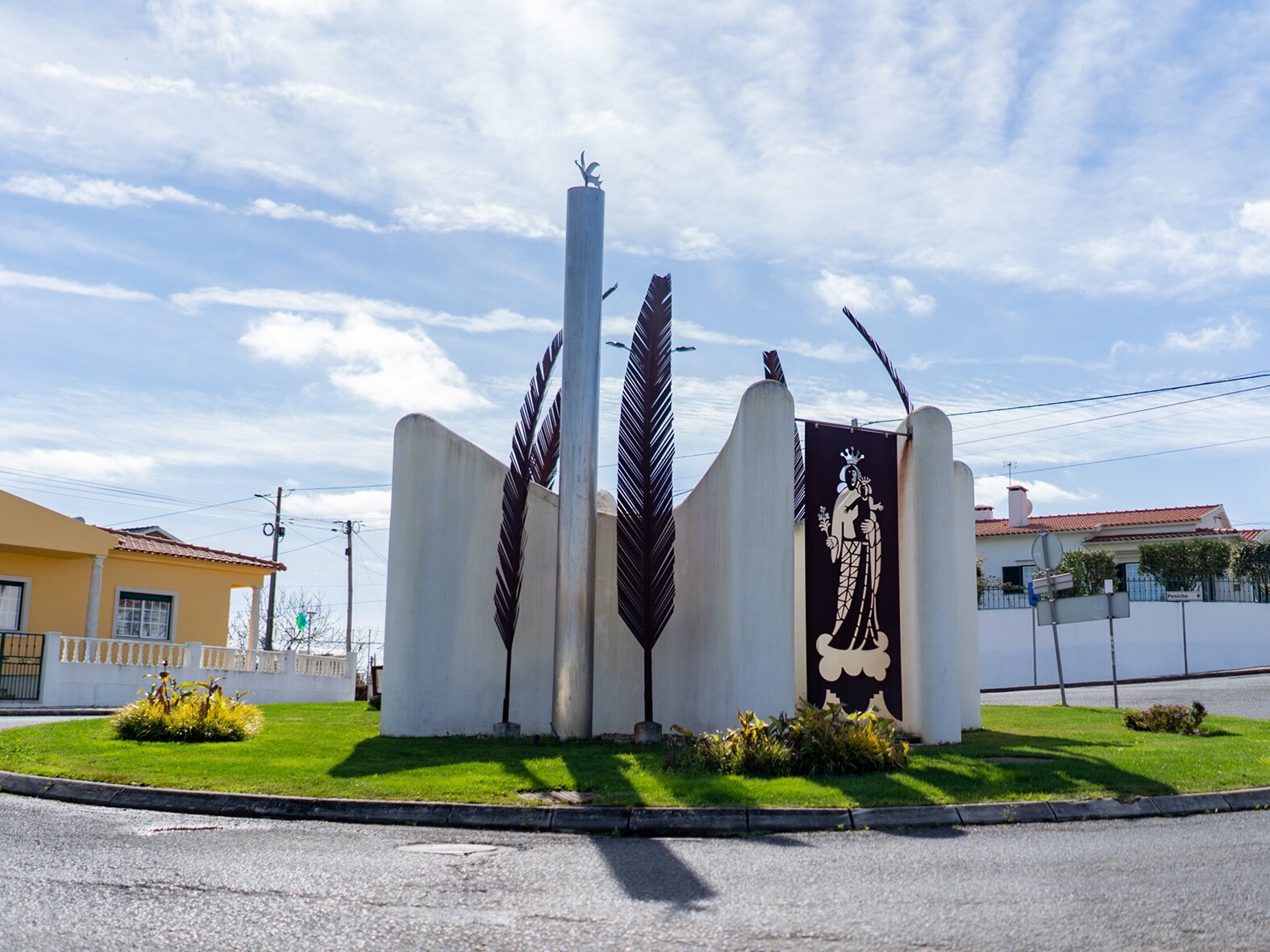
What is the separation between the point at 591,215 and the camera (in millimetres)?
15359

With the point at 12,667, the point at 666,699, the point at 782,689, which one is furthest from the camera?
the point at 12,667

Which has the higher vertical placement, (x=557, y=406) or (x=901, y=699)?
(x=557, y=406)

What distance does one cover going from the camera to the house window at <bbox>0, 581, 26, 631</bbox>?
88.7 feet

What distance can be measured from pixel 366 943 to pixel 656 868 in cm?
232

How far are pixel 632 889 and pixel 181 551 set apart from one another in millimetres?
27980

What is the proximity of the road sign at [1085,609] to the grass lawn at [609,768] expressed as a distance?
332 centimetres

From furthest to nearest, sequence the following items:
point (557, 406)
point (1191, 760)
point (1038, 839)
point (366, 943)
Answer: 1. point (557, 406)
2. point (1191, 760)
3. point (1038, 839)
4. point (366, 943)

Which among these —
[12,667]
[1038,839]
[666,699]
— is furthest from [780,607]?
[12,667]

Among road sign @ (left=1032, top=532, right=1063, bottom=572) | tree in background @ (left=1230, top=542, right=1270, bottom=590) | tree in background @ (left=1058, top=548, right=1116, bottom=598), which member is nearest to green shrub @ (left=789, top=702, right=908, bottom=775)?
road sign @ (left=1032, top=532, right=1063, bottom=572)

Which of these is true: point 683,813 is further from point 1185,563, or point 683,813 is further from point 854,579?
point 1185,563

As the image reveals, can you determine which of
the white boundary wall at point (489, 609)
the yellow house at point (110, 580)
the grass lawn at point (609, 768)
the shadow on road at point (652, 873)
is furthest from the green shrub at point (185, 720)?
the yellow house at point (110, 580)

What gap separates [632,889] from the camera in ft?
20.1

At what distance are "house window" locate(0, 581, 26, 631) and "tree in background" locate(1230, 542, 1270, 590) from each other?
34.1 metres

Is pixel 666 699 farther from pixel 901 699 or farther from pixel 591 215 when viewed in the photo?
pixel 591 215
